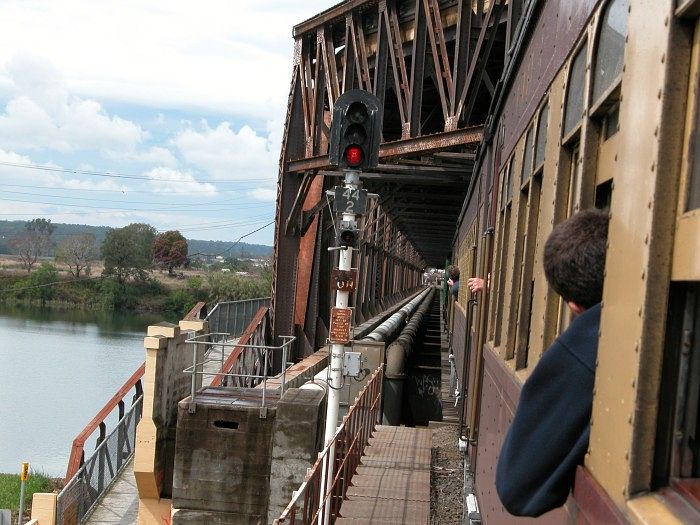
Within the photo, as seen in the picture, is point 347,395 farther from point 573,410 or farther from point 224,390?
point 573,410

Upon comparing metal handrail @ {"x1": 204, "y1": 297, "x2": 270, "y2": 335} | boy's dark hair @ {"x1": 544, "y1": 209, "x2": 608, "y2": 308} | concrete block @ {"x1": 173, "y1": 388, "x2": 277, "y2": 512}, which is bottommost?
concrete block @ {"x1": 173, "y1": 388, "x2": 277, "y2": 512}

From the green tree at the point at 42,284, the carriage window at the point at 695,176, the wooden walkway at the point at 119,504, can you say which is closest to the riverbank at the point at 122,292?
the green tree at the point at 42,284

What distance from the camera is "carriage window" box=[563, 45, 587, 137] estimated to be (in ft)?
9.16

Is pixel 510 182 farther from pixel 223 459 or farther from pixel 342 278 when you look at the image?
pixel 223 459

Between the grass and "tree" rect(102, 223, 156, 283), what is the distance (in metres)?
55.8

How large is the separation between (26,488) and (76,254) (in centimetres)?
7538

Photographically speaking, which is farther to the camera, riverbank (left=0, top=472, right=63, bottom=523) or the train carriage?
riverbank (left=0, top=472, right=63, bottom=523)

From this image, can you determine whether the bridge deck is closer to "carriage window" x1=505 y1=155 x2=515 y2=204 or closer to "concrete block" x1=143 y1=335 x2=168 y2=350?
"concrete block" x1=143 y1=335 x2=168 y2=350

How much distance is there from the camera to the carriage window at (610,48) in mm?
2180

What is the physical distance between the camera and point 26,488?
22094mm

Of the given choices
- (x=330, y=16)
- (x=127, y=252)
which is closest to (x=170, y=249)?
(x=127, y=252)

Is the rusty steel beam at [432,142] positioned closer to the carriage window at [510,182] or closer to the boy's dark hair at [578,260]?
the carriage window at [510,182]

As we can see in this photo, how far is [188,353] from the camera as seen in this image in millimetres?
18359

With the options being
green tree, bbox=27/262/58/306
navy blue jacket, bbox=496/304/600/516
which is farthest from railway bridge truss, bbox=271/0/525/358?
green tree, bbox=27/262/58/306
